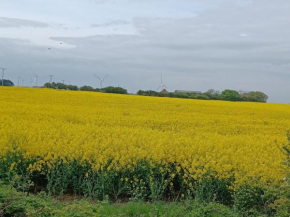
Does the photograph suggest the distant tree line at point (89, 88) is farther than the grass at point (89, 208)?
Yes

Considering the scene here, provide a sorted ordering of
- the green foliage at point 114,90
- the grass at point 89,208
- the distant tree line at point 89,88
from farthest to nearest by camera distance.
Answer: the distant tree line at point 89,88, the green foliage at point 114,90, the grass at point 89,208

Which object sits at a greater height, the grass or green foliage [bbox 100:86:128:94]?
green foliage [bbox 100:86:128:94]

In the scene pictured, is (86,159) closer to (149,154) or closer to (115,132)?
(149,154)

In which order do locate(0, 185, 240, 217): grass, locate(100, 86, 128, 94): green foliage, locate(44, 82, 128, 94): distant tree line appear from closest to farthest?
locate(0, 185, 240, 217): grass → locate(100, 86, 128, 94): green foliage → locate(44, 82, 128, 94): distant tree line

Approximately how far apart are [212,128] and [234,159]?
19.8ft

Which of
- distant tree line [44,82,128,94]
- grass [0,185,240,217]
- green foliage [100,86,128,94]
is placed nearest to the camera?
grass [0,185,240,217]

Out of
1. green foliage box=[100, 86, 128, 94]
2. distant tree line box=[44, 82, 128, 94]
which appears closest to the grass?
green foliage box=[100, 86, 128, 94]

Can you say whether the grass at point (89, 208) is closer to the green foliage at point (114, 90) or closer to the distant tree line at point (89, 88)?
the green foliage at point (114, 90)

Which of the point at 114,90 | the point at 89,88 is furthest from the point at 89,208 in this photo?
the point at 89,88

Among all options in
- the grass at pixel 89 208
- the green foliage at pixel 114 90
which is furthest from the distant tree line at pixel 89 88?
the grass at pixel 89 208

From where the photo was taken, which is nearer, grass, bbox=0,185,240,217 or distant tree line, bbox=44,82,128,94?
grass, bbox=0,185,240,217

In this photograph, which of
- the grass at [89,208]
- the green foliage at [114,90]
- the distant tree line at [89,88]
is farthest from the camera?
the distant tree line at [89,88]

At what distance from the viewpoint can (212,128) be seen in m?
13.0

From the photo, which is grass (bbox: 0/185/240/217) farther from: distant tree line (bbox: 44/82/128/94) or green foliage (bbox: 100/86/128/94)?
distant tree line (bbox: 44/82/128/94)
